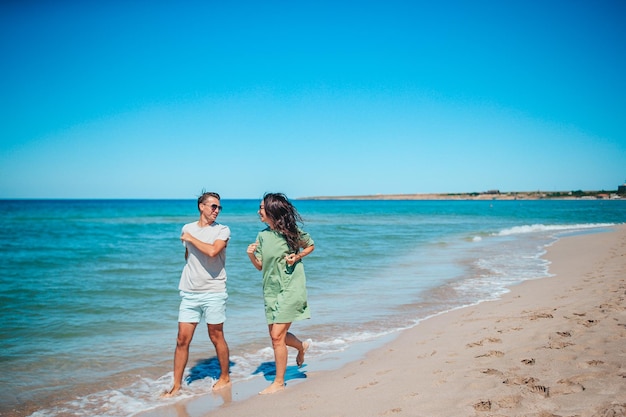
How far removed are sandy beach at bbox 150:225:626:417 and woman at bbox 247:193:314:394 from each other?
2.67 feet

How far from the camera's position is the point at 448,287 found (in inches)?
424

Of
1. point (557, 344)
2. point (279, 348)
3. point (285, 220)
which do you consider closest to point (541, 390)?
point (557, 344)

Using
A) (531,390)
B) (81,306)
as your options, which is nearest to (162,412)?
(531,390)

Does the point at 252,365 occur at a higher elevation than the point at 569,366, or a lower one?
lower

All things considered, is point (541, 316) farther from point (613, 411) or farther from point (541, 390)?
point (613, 411)

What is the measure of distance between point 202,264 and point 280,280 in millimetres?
896

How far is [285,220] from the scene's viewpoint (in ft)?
14.0

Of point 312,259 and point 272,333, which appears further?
point 312,259

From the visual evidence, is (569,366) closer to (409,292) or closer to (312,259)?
(409,292)

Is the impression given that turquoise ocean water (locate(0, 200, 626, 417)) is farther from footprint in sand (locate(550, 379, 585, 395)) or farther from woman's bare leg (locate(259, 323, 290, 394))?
footprint in sand (locate(550, 379, 585, 395))

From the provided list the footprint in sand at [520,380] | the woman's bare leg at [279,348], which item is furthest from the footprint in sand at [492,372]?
the woman's bare leg at [279,348]

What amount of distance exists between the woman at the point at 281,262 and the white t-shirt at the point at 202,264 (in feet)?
1.37

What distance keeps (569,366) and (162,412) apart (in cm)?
413

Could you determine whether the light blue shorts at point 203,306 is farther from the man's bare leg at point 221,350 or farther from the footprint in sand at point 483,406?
the footprint in sand at point 483,406
